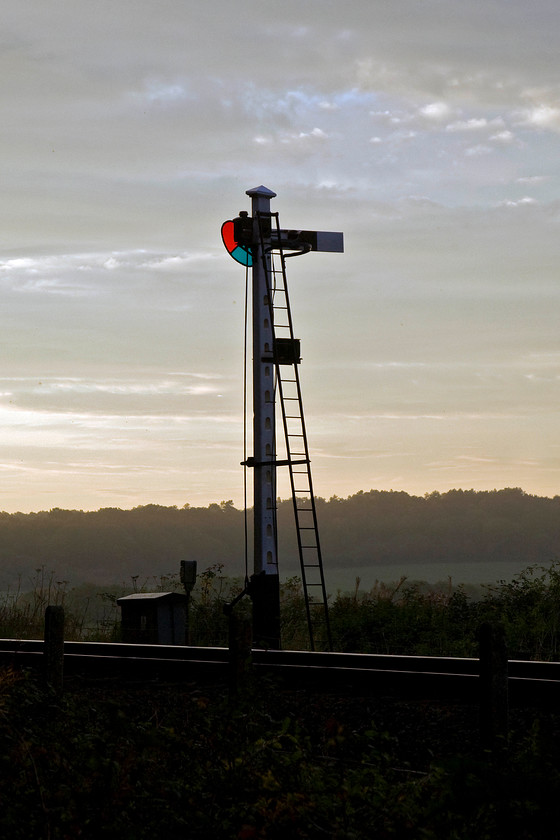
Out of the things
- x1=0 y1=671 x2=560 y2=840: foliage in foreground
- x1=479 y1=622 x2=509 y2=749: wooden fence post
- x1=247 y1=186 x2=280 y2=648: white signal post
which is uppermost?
x1=247 y1=186 x2=280 y2=648: white signal post

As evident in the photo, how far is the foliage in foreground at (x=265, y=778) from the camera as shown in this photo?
19.5 ft

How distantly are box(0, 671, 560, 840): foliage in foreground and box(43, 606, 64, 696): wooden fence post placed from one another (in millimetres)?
1385

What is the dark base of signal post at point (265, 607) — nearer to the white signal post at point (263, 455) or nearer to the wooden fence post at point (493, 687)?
the white signal post at point (263, 455)

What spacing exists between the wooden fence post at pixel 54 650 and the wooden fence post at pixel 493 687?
5.23m

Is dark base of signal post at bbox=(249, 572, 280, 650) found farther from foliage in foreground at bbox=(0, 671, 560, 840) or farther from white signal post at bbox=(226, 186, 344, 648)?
foliage in foreground at bbox=(0, 671, 560, 840)

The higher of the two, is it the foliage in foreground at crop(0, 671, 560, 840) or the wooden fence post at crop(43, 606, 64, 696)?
the wooden fence post at crop(43, 606, 64, 696)

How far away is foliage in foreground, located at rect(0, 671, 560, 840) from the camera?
593cm

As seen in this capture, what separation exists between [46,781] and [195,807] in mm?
1387

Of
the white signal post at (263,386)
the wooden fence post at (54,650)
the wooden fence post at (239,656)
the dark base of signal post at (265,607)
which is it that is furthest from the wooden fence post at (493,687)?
the dark base of signal post at (265,607)

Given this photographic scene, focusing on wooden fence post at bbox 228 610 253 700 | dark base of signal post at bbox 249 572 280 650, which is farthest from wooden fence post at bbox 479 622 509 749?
dark base of signal post at bbox 249 572 280 650

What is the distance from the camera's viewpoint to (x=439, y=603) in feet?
62.4

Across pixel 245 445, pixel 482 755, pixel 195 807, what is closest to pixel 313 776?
pixel 195 807

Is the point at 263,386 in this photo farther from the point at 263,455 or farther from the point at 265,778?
the point at 265,778

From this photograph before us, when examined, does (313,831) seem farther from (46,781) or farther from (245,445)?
(245,445)
